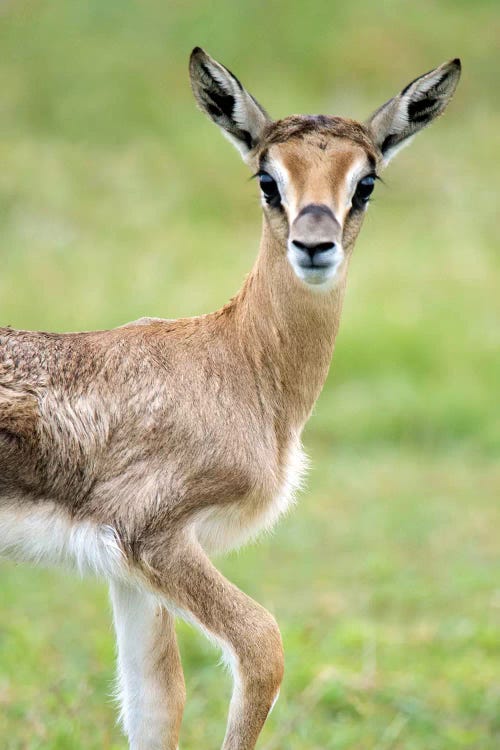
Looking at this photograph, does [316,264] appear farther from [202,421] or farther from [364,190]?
[202,421]

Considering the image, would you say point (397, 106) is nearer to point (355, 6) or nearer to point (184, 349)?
point (184, 349)

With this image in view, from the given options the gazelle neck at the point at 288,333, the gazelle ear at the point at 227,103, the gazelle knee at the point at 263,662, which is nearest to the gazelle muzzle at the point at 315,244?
the gazelle neck at the point at 288,333

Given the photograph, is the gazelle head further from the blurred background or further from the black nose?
the blurred background

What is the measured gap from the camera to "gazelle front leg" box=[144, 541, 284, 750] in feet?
16.0

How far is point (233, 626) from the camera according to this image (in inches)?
193

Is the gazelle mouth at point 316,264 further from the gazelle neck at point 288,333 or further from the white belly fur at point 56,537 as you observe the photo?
the white belly fur at point 56,537

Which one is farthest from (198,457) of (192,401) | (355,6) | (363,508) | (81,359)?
(355,6)

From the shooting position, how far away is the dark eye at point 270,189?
5.31 m

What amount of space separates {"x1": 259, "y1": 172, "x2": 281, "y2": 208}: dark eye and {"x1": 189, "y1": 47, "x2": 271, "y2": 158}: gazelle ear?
0.38m

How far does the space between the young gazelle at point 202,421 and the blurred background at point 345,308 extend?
151cm

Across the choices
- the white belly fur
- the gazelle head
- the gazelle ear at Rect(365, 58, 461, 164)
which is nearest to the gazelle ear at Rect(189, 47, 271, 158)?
the gazelle head

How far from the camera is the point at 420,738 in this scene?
6.88 meters

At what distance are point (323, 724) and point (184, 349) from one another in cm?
255

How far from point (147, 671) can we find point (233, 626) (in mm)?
751
